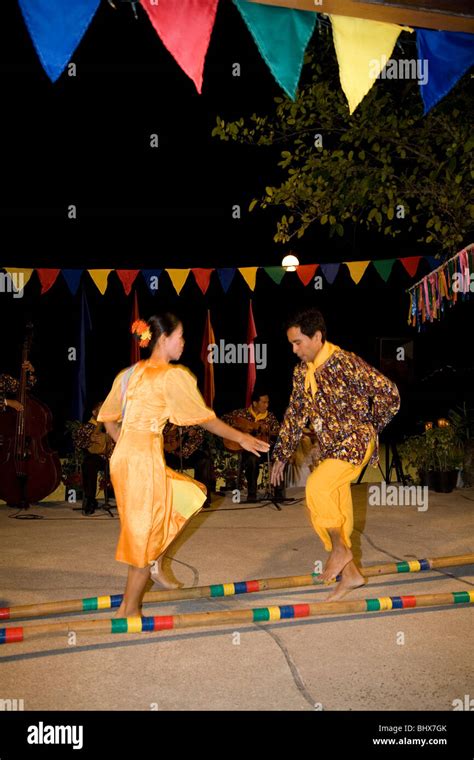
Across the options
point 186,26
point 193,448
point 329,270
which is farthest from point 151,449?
point 329,270

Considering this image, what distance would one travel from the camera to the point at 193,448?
934cm

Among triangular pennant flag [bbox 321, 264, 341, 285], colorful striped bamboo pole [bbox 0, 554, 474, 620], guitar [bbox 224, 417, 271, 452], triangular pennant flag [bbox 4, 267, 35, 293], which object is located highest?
triangular pennant flag [bbox 321, 264, 341, 285]

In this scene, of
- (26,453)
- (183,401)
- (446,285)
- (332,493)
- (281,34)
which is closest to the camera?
(281,34)

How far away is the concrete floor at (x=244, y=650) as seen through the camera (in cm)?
339

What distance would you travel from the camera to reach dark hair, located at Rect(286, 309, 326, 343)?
5066 mm

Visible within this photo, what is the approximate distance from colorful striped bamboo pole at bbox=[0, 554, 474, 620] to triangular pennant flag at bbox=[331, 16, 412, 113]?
9.57 feet

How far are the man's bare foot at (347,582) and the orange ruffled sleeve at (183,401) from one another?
4.94ft

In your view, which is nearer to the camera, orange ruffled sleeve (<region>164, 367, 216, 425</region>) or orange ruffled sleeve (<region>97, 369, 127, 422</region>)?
orange ruffled sleeve (<region>164, 367, 216, 425</region>)

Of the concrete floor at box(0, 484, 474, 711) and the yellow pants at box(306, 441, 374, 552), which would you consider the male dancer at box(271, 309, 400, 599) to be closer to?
the yellow pants at box(306, 441, 374, 552)

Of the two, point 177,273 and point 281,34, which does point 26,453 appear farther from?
point 281,34

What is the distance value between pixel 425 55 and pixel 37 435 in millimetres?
6303

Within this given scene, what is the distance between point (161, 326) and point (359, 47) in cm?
190
